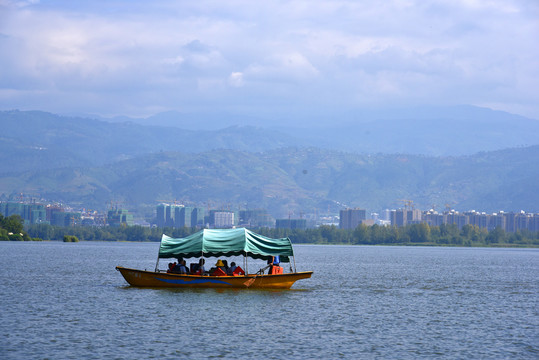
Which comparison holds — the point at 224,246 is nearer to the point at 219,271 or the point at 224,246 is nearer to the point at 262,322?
the point at 219,271

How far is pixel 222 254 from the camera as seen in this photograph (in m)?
62.9

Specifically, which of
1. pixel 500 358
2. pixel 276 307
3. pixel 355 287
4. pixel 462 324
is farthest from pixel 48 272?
pixel 500 358

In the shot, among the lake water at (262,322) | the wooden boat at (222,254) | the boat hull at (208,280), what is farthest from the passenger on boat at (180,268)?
the lake water at (262,322)

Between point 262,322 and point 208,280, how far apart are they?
15050 millimetres

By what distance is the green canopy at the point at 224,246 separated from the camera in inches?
2446

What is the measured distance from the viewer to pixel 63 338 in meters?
39.4

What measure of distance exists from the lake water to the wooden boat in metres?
0.89

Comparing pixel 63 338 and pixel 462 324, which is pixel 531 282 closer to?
pixel 462 324

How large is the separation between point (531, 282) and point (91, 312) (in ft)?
183

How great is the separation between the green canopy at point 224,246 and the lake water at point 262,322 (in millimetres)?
3058

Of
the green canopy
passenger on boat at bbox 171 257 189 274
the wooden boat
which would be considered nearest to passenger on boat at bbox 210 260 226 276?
the wooden boat

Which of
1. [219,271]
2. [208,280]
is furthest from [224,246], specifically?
[208,280]

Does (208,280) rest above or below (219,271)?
below

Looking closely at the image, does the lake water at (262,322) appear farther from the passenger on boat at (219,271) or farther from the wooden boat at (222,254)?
the passenger on boat at (219,271)
